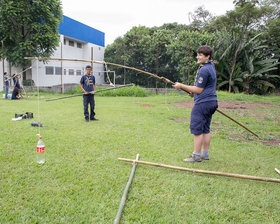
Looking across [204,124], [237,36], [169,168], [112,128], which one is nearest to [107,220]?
[169,168]

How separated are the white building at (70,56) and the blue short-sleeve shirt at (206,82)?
18244mm

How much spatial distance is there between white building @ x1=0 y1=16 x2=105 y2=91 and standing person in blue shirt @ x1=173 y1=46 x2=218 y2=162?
18201 millimetres

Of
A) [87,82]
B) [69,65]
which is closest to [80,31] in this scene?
[69,65]

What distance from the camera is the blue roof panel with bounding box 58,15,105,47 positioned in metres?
26.0

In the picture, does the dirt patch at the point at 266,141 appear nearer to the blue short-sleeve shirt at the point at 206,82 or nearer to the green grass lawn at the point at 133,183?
the green grass lawn at the point at 133,183

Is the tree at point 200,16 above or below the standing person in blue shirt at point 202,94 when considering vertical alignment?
above

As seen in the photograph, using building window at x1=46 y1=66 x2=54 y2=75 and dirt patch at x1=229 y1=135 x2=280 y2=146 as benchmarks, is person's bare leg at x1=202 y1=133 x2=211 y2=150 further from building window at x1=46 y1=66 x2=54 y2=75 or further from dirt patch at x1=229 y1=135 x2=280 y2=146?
building window at x1=46 y1=66 x2=54 y2=75

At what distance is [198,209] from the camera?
236cm

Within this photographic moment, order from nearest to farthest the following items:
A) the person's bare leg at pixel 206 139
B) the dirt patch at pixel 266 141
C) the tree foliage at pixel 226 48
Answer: the person's bare leg at pixel 206 139, the dirt patch at pixel 266 141, the tree foliage at pixel 226 48

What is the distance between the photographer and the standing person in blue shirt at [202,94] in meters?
3.48

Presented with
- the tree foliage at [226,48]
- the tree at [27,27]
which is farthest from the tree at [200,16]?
the tree at [27,27]

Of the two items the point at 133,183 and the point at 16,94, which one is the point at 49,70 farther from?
the point at 133,183

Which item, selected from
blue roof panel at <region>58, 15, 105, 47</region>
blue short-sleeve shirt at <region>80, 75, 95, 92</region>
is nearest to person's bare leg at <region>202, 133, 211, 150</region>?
blue short-sleeve shirt at <region>80, 75, 95, 92</region>

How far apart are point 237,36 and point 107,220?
1716 cm
